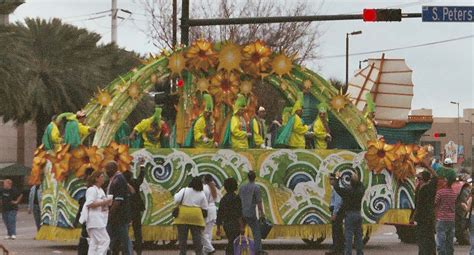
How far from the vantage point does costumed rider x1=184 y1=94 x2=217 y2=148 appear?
24.5 meters

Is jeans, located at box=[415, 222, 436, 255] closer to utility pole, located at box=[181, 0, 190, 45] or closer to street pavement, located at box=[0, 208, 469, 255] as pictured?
street pavement, located at box=[0, 208, 469, 255]

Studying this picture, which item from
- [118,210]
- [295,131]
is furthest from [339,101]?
[118,210]

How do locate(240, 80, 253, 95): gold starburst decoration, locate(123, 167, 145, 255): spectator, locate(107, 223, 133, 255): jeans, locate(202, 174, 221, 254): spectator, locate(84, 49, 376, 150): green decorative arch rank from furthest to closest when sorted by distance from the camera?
locate(240, 80, 253, 95): gold starburst decoration
locate(84, 49, 376, 150): green decorative arch
locate(123, 167, 145, 255): spectator
locate(202, 174, 221, 254): spectator
locate(107, 223, 133, 255): jeans

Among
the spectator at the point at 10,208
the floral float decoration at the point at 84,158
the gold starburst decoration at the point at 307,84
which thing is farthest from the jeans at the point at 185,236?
the spectator at the point at 10,208

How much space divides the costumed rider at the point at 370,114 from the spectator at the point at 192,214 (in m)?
7.07

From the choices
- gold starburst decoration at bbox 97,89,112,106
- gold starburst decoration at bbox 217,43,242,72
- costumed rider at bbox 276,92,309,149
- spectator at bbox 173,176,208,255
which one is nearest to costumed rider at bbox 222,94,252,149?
gold starburst decoration at bbox 217,43,242,72

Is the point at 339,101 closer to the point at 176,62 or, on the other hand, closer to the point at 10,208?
the point at 176,62

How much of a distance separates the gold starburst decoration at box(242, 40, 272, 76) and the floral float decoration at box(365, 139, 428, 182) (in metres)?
2.65

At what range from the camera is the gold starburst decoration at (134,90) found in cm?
2438

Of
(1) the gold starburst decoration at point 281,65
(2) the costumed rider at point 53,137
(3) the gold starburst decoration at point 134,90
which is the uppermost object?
(1) the gold starburst decoration at point 281,65

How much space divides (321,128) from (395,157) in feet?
5.36

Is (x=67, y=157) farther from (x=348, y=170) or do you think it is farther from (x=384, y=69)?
(x=384, y=69)

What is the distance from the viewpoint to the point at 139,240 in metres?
20.7

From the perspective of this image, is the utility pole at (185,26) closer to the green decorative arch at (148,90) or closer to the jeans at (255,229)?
the green decorative arch at (148,90)
